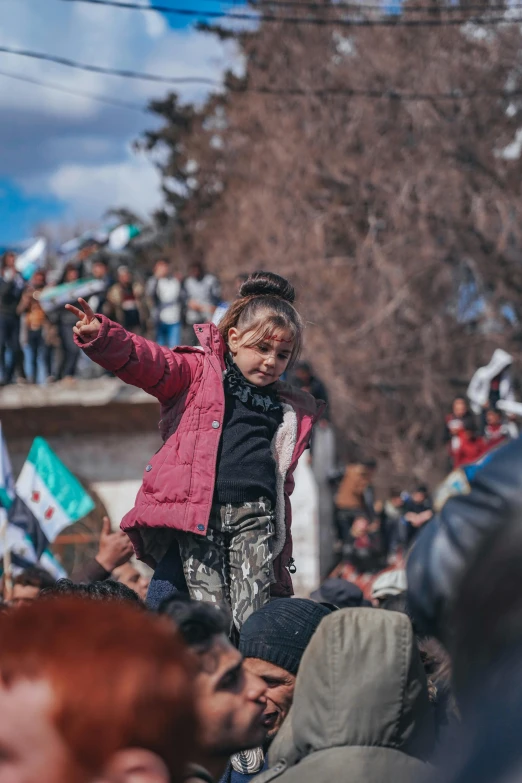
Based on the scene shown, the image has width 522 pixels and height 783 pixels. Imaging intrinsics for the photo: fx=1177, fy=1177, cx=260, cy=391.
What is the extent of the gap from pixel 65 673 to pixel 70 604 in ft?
0.54

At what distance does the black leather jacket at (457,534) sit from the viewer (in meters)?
A: 1.78

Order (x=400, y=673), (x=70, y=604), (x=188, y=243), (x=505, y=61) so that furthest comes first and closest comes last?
(x=188, y=243) < (x=505, y=61) < (x=400, y=673) < (x=70, y=604)

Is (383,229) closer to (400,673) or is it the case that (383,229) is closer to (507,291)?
(507,291)

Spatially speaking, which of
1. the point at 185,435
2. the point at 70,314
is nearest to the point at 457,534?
the point at 185,435

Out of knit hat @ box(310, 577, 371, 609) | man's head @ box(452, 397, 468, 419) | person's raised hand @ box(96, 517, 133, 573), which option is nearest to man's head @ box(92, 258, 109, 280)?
man's head @ box(452, 397, 468, 419)

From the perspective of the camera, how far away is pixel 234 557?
138 inches

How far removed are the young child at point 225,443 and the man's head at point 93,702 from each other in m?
1.63

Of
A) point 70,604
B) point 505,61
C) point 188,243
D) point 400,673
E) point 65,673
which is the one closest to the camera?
point 65,673

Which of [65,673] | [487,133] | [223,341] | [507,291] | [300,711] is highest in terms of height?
[487,133]

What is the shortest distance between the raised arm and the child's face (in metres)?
0.16

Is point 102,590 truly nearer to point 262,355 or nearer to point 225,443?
point 225,443

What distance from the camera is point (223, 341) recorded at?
3705 millimetres

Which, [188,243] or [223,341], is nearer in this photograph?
[223,341]

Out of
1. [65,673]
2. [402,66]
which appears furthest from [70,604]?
[402,66]
